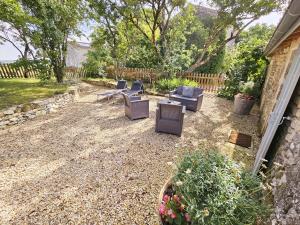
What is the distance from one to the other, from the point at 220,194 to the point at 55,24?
8.50 meters

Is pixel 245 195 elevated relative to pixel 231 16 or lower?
lower

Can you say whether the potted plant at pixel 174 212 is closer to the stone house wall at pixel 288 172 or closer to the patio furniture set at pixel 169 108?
the stone house wall at pixel 288 172

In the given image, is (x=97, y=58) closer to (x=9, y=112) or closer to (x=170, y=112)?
(x=9, y=112)

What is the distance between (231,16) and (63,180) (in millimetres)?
8370

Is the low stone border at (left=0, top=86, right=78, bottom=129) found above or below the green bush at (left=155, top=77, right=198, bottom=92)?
below

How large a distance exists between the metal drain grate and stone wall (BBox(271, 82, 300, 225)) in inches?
61.1

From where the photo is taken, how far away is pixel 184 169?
1.77 metres

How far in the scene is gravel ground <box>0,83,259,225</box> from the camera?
2090 millimetres

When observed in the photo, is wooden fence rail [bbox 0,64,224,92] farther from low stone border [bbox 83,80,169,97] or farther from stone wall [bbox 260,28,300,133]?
stone wall [bbox 260,28,300,133]

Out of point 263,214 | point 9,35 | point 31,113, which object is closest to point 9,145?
point 31,113

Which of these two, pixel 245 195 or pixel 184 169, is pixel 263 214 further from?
pixel 184 169

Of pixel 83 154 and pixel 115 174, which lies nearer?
pixel 115 174

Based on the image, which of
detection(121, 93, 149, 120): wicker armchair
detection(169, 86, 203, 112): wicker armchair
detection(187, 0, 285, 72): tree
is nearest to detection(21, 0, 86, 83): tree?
detection(121, 93, 149, 120): wicker armchair

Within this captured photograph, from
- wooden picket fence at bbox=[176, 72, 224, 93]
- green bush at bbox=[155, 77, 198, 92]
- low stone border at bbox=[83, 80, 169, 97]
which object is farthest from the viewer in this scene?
wooden picket fence at bbox=[176, 72, 224, 93]
